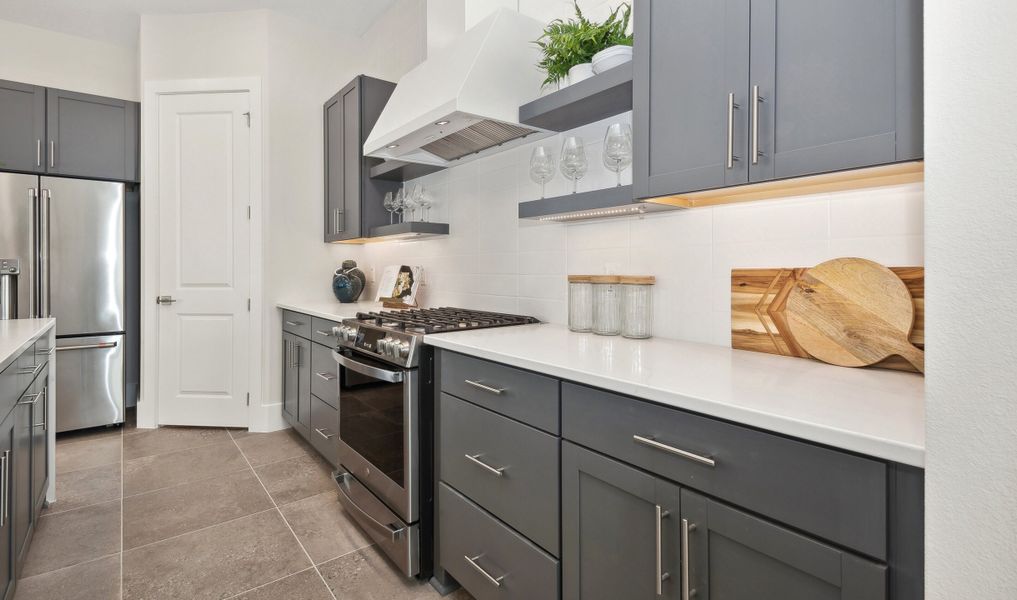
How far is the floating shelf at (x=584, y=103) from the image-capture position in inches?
64.6

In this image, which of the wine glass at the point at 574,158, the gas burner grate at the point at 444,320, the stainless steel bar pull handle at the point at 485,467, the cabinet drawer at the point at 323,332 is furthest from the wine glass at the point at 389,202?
the stainless steel bar pull handle at the point at 485,467

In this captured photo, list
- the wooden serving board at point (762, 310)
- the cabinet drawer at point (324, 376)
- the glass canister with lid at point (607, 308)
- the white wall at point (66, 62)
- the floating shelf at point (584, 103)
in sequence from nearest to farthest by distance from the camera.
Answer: the wooden serving board at point (762, 310) < the floating shelf at point (584, 103) < the glass canister with lid at point (607, 308) < the cabinet drawer at point (324, 376) < the white wall at point (66, 62)

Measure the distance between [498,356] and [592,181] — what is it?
0.96 metres

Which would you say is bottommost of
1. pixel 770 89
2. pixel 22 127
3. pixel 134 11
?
pixel 770 89

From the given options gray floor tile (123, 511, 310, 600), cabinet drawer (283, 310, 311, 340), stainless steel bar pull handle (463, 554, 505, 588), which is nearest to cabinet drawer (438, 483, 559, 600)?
stainless steel bar pull handle (463, 554, 505, 588)

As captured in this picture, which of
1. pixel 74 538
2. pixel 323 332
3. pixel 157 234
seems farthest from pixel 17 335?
pixel 157 234

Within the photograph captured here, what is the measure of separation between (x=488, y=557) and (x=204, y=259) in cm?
312

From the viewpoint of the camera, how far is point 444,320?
7.20ft

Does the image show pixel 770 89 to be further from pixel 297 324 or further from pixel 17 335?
pixel 297 324

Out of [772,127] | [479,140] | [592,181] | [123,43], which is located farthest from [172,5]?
[772,127]

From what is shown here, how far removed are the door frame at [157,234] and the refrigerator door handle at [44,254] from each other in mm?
530

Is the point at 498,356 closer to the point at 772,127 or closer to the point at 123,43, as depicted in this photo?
the point at 772,127

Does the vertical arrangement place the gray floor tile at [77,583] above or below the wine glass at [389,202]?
below

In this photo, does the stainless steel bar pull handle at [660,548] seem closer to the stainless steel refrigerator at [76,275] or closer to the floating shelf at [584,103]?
the floating shelf at [584,103]
